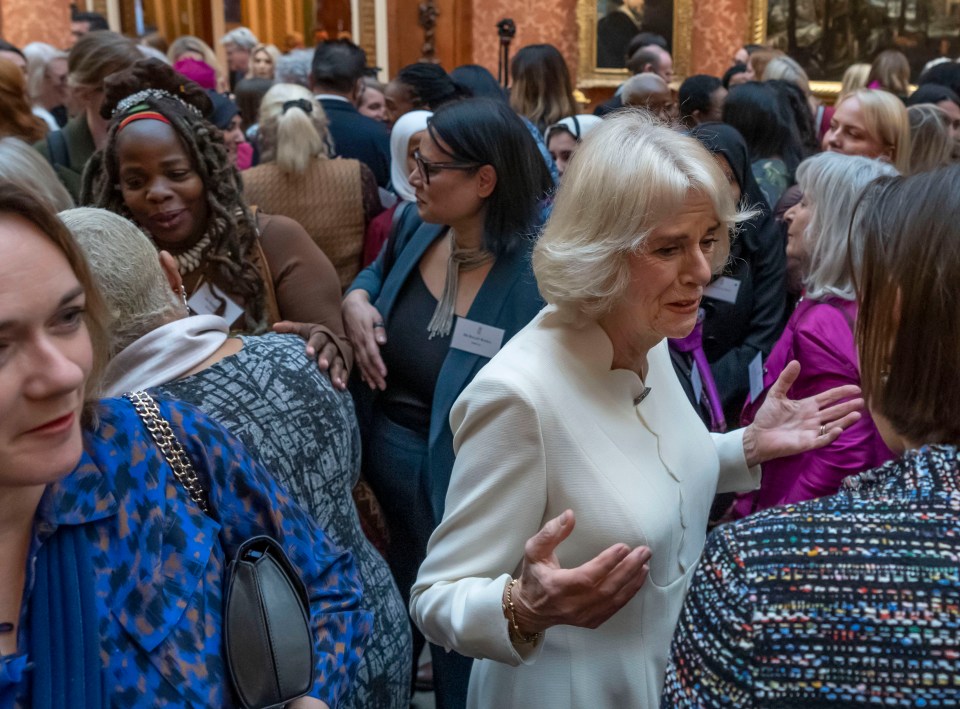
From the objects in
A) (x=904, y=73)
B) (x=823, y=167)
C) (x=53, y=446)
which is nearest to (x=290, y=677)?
(x=53, y=446)

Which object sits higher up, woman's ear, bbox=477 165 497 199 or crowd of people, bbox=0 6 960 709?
woman's ear, bbox=477 165 497 199

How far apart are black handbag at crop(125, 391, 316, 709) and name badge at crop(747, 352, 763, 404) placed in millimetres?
1978

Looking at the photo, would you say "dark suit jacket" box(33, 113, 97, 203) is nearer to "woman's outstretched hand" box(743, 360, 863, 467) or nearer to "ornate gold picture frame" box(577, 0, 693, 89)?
"woman's outstretched hand" box(743, 360, 863, 467)

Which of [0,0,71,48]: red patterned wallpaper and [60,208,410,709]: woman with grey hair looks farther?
[0,0,71,48]: red patterned wallpaper

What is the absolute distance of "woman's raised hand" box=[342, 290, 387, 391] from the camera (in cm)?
291

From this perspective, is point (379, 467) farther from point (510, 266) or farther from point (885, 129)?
point (885, 129)

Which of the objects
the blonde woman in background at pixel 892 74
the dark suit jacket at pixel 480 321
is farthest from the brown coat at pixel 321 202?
the blonde woman in background at pixel 892 74

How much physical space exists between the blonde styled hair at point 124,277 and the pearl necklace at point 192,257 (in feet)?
2.79

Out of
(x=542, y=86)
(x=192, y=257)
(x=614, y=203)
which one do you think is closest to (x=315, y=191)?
(x=192, y=257)

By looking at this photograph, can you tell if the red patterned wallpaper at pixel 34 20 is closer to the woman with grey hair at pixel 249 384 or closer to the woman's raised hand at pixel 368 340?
the woman's raised hand at pixel 368 340

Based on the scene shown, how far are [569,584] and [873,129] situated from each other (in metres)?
3.35

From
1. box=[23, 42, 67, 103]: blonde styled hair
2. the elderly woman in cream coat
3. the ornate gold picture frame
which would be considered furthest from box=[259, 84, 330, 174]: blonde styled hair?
the ornate gold picture frame

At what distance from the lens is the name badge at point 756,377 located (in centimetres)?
318

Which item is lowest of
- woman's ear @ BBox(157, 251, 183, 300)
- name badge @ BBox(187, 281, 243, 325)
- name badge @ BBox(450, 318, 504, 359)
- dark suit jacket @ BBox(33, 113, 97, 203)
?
name badge @ BBox(450, 318, 504, 359)
